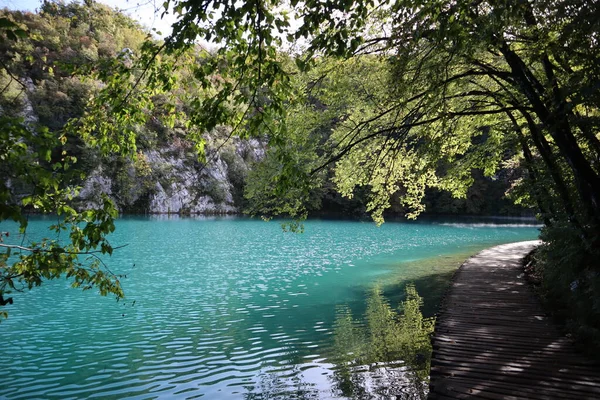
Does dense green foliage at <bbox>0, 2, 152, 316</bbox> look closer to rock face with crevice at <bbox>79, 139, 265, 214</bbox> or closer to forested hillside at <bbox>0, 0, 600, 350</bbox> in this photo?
forested hillside at <bbox>0, 0, 600, 350</bbox>

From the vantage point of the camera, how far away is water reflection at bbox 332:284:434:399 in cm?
602

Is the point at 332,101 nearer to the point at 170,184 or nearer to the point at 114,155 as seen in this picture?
the point at 114,155

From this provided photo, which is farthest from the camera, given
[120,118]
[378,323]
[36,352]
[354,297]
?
[354,297]

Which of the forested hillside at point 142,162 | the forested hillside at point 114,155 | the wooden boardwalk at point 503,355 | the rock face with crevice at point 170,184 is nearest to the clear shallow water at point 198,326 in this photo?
the wooden boardwalk at point 503,355

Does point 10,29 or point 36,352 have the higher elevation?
point 10,29

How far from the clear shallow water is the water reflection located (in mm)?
289

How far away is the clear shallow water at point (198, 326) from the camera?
20.8 feet

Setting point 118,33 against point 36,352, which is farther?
point 118,33

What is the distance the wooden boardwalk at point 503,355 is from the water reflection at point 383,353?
0.62 meters

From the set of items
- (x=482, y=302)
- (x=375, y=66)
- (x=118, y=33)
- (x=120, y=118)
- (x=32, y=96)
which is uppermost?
(x=118, y=33)

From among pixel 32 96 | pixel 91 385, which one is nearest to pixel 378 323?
pixel 91 385

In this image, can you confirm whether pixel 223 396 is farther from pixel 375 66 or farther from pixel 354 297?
pixel 375 66

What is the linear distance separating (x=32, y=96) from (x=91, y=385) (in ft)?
171

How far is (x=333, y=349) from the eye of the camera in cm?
784
